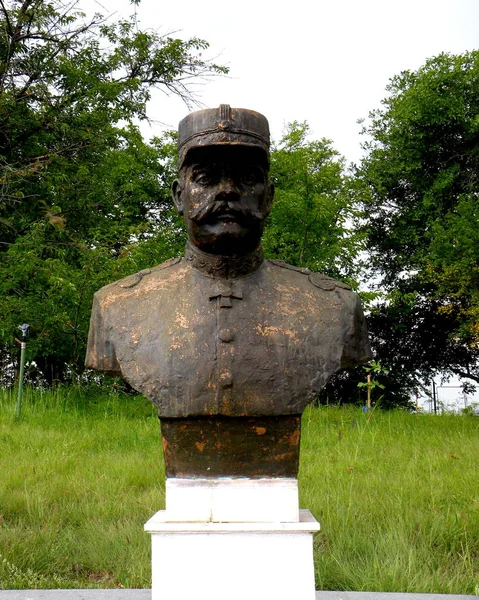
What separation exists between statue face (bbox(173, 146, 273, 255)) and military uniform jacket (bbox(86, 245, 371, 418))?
15 centimetres

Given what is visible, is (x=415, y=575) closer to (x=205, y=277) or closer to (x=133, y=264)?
(x=205, y=277)

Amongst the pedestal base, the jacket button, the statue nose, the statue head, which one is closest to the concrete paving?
the pedestal base

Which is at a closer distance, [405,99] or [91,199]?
[91,199]

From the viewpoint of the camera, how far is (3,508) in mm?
4387

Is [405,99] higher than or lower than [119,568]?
higher

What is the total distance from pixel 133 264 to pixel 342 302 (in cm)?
535

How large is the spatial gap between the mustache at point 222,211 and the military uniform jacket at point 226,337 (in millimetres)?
206

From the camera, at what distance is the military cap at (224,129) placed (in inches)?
96.0

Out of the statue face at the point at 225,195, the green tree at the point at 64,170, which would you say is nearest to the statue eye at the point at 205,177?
the statue face at the point at 225,195

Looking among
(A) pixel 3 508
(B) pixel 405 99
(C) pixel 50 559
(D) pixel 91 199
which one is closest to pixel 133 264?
(D) pixel 91 199

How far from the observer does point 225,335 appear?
2.47 m

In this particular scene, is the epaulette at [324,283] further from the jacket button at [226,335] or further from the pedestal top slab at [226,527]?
the pedestal top slab at [226,527]

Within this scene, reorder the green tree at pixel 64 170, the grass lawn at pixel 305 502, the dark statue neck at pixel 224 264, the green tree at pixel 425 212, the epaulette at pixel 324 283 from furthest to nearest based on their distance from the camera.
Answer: the green tree at pixel 425 212, the green tree at pixel 64 170, the grass lawn at pixel 305 502, the epaulette at pixel 324 283, the dark statue neck at pixel 224 264

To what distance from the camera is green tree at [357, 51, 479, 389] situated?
13.1m
